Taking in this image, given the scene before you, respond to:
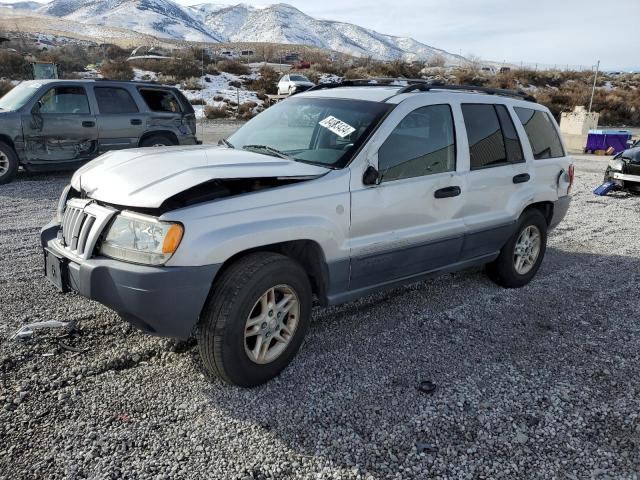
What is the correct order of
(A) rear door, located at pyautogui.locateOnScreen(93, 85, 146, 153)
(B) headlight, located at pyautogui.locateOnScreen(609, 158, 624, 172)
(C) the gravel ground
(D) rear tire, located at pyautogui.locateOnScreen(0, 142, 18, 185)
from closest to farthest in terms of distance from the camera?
(C) the gravel ground, (D) rear tire, located at pyautogui.locateOnScreen(0, 142, 18, 185), (A) rear door, located at pyautogui.locateOnScreen(93, 85, 146, 153), (B) headlight, located at pyautogui.locateOnScreen(609, 158, 624, 172)

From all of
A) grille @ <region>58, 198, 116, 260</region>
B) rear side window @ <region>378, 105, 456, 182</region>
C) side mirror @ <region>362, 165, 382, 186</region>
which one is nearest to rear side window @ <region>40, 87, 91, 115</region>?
grille @ <region>58, 198, 116, 260</region>

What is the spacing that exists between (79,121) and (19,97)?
1099 millimetres

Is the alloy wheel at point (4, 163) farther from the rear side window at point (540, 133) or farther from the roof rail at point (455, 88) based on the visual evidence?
the rear side window at point (540, 133)

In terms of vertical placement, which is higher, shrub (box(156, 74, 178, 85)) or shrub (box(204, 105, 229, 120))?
shrub (box(156, 74, 178, 85))

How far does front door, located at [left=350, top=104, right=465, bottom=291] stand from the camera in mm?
3549

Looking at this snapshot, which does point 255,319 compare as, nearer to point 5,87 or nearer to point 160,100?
point 160,100

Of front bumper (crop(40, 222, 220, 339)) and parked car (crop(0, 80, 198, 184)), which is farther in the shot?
parked car (crop(0, 80, 198, 184))

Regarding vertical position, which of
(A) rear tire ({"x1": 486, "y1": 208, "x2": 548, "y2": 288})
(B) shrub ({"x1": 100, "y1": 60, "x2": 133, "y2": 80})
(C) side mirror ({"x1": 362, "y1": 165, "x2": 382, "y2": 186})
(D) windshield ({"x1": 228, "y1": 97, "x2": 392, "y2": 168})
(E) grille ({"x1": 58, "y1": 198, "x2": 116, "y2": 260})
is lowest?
(A) rear tire ({"x1": 486, "y1": 208, "x2": 548, "y2": 288})

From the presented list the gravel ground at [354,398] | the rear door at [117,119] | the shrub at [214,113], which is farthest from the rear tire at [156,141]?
the shrub at [214,113]

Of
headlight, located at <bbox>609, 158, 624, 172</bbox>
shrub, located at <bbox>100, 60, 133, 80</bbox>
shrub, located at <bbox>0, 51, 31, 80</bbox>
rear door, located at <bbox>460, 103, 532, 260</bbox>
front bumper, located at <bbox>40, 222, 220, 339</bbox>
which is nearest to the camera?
front bumper, located at <bbox>40, 222, 220, 339</bbox>

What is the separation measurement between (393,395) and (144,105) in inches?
346

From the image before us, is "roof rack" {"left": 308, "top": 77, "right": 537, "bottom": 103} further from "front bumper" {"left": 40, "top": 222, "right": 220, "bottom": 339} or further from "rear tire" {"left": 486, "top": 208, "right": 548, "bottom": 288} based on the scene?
"front bumper" {"left": 40, "top": 222, "right": 220, "bottom": 339}

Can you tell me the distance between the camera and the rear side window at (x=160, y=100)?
33.7 ft

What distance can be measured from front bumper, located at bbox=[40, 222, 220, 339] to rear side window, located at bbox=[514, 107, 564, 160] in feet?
11.7
